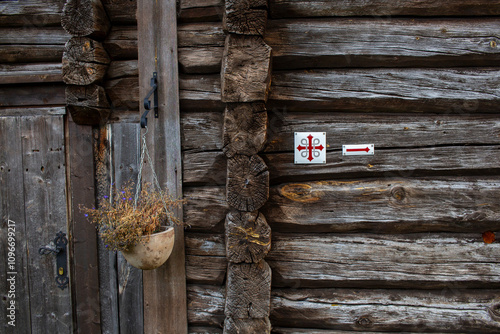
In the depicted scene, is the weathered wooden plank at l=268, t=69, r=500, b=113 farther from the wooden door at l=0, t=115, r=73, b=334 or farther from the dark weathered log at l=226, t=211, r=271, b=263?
the wooden door at l=0, t=115, r=73, b=334

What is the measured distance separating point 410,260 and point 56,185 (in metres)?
2.44

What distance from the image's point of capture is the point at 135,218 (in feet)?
5.43

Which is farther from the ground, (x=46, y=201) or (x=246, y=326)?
(x=46, y=201)

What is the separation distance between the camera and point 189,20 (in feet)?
6.64

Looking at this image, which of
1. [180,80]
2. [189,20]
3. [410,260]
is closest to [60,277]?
[180,80]

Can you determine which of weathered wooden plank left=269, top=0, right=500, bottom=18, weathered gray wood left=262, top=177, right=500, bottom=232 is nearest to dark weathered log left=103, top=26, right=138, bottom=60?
weathered wooden plank left=269, top=0, right=500, bottom=18

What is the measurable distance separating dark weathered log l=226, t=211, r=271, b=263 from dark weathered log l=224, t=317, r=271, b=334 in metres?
0.39

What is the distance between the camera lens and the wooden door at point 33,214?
2109 millimetres

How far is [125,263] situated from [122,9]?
1.71 metres

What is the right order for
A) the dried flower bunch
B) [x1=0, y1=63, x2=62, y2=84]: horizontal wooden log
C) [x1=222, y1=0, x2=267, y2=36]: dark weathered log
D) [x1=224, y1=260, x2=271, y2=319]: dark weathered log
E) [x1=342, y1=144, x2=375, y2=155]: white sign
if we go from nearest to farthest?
the dried flower bunch < [x1=222, y1=0, x2=267, y2=36]: dark weathered log < [x1=224, y1=260, x2=271, y2=319]: dark weathered log < [x1=342, y1=144, x2=375, y2=155]: white sign < [x1=0, y1=63, x2=62, y2=84]: horizontal wooden log

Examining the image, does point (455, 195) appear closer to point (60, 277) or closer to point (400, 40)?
point (400, 40)

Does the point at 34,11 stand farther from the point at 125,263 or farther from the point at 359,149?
the point at 359,149

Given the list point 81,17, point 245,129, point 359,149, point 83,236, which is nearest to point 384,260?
point 359,149

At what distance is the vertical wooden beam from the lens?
78.2 inches
